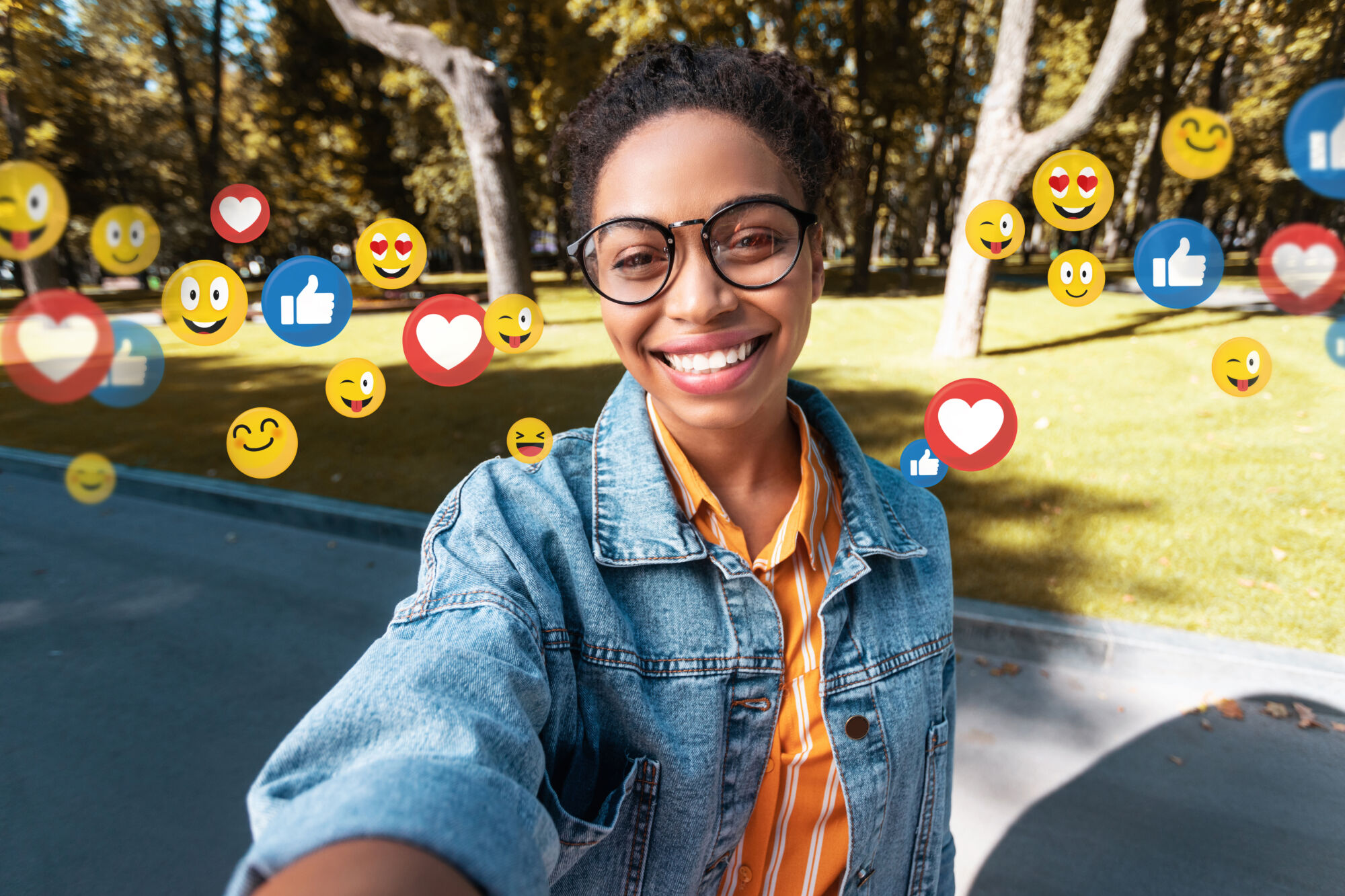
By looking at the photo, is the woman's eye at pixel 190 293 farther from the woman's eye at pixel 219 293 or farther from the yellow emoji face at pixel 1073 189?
the yellow emoji face at pixel 1073 189

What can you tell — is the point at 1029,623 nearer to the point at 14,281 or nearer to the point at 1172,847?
the point at 1172,847

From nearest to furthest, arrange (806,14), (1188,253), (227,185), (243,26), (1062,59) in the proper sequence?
(1188,253) < (227,185) < (243,26) < (806,14) < (1062,59)

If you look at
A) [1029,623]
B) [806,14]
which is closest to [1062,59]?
[806,14]

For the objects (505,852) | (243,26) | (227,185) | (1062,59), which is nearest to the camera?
(505,852)

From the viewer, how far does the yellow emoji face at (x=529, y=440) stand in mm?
1351

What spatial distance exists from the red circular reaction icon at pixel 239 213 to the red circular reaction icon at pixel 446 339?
320 mm

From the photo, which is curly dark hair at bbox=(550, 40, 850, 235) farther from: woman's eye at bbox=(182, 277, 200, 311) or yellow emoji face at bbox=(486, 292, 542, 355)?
woman's eye at bbox=(182, 277, 200, 311)

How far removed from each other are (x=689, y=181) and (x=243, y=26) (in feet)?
4.01

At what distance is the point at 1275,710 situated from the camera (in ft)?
9.13

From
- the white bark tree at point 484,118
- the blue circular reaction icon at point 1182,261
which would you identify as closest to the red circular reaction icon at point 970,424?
the blue circular reaction icon at point 1182,261

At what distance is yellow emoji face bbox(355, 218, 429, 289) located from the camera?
4.20 feet

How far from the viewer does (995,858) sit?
232cm

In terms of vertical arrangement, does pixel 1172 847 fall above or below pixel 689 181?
below

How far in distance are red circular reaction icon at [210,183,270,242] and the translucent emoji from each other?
1435mm
